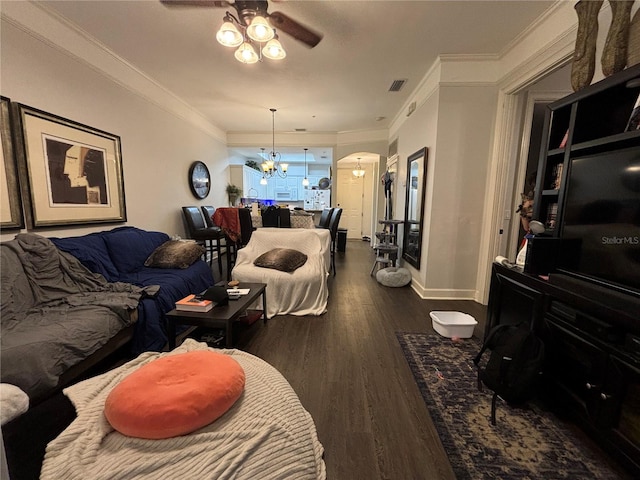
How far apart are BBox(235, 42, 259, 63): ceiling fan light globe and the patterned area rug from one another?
9.19ft

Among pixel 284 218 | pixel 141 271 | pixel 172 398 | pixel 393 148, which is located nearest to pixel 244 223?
pixel 284 218

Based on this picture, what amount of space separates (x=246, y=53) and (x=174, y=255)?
7.02 feet

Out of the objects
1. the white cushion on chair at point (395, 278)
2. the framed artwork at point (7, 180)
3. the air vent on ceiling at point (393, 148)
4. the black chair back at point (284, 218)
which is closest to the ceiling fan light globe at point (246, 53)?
the framed artwork at point (7, 180)

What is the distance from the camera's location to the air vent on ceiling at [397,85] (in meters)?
3.55

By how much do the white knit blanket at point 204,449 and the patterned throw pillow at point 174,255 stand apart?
6.22 ft

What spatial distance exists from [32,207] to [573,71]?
4.16m

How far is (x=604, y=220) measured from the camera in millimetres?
1392

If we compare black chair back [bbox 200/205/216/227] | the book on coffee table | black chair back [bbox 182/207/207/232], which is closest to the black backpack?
the book on coffee table

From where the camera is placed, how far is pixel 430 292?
3.36 meters

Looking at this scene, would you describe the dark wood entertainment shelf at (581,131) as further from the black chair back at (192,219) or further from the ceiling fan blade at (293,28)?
the black chair back at (192,219)

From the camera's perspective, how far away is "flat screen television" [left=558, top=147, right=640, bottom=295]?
1.25m

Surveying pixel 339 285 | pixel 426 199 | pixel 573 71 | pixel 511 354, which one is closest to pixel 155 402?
pixel 511 354

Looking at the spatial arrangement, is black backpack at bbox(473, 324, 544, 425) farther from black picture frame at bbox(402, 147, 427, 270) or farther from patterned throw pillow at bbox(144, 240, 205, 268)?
patterned throw pillow at bbox(144, 240, 205, 268)

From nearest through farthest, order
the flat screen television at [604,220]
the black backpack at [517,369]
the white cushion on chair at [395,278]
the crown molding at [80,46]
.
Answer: the flat screen television at [604,220] → the black backpack at [517,369] → the crown molding at [80,46] → the white cushion on chair at [395,278]
